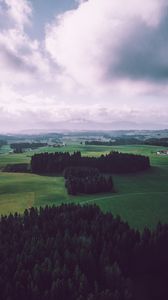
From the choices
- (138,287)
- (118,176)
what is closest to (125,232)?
(138,287)

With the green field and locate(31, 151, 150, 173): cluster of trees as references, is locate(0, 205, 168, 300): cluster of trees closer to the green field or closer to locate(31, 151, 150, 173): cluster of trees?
the green field

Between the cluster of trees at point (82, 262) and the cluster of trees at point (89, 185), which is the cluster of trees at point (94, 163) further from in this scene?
the cluster of trees at point (82, 262)

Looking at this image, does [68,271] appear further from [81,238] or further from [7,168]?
[7,168]

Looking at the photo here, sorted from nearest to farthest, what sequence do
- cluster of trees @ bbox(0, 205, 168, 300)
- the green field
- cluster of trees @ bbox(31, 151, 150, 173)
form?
cluster of trees @ bbox(0, 205, 168, 300)
the green field
cluster of trees @ bbox(31, 151, 150, 173)

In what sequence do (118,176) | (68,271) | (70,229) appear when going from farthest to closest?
(118,176)
(70,229)
(68,271)

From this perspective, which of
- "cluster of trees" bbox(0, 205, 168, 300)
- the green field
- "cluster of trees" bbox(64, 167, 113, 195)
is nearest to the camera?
"cluster of trees" bbox(0, 205, 168, 300)

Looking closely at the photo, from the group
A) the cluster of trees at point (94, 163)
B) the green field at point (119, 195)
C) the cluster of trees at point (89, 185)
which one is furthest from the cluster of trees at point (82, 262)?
the cluster of trees at point (94, 163)

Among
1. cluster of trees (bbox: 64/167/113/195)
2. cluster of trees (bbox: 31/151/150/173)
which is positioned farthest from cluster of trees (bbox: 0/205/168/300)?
cluster of trees (bbox: 31/151/150/173)
